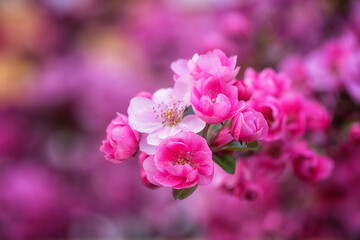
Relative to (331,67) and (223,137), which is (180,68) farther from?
(331,67)

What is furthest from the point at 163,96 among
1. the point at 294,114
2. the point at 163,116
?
the point at 294,114

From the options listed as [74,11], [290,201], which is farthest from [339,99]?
[74,11]

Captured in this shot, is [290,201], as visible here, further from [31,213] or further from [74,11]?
[74,11]

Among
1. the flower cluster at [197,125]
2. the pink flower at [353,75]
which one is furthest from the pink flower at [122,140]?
the pink flower at [353,75]

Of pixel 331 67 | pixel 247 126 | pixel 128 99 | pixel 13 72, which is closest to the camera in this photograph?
pixel 247 126

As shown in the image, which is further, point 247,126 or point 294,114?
point 294,114

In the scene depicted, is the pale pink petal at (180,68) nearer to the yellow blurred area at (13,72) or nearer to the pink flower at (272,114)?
the pink flower at (272,114)
